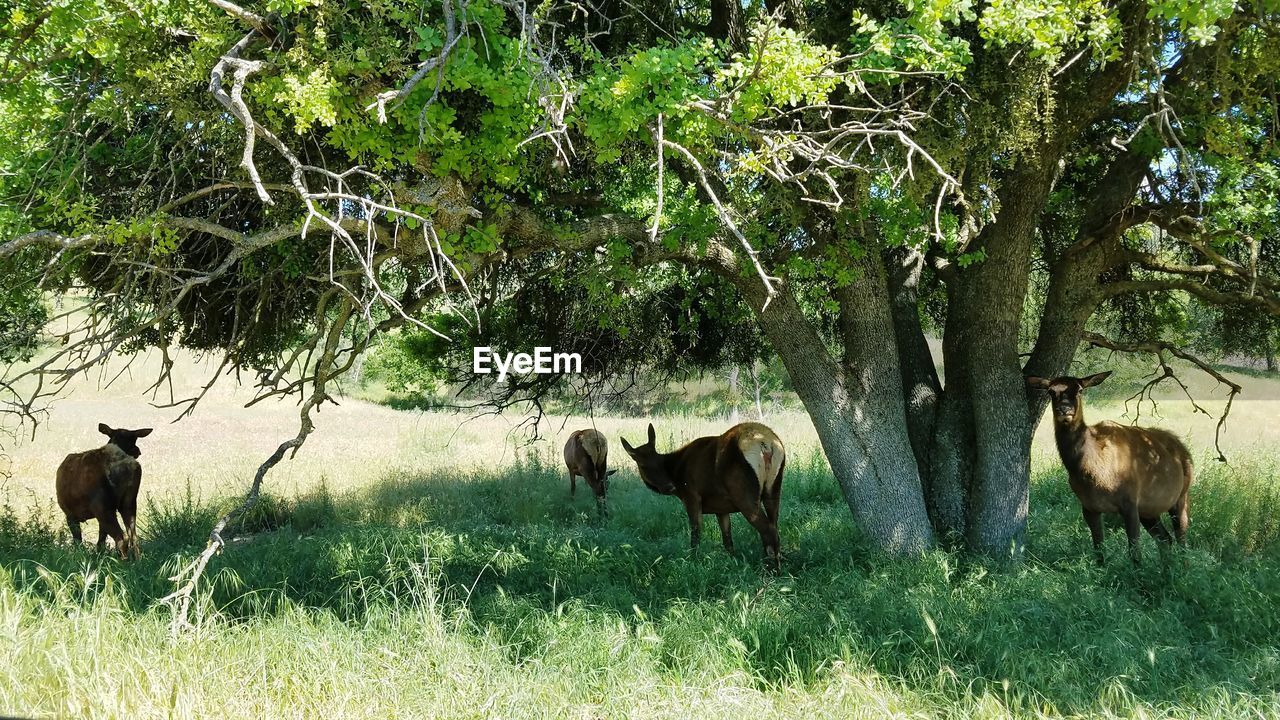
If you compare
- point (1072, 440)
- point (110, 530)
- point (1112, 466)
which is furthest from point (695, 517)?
point (110, 530)

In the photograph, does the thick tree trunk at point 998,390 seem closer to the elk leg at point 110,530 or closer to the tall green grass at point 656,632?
the tall green grass at point 656,632

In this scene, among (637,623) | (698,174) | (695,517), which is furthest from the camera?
(695,517)

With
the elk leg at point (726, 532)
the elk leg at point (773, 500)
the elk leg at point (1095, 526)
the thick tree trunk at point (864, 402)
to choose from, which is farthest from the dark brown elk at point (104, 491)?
the elk leg at point (1095, 526)

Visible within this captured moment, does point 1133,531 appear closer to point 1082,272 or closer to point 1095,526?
point 1095,526

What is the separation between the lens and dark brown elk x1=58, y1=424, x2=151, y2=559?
10.2m

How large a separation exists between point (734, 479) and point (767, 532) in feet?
2.16

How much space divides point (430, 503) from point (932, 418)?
290 inches

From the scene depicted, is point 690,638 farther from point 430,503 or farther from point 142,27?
point 430,503

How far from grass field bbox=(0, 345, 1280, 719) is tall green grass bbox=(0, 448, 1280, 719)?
0.07 ft

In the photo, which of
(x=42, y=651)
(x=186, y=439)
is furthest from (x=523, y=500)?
(x=186, y=439)

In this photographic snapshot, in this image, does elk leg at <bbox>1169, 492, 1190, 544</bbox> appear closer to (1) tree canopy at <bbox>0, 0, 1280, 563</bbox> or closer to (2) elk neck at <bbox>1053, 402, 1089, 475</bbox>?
(2) elk neck at <bbox>1053, 402, 1089, 475</bbox>

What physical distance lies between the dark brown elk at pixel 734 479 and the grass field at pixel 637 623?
0.39 meters

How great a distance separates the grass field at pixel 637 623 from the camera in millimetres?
4945

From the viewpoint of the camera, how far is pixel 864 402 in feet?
28.5
